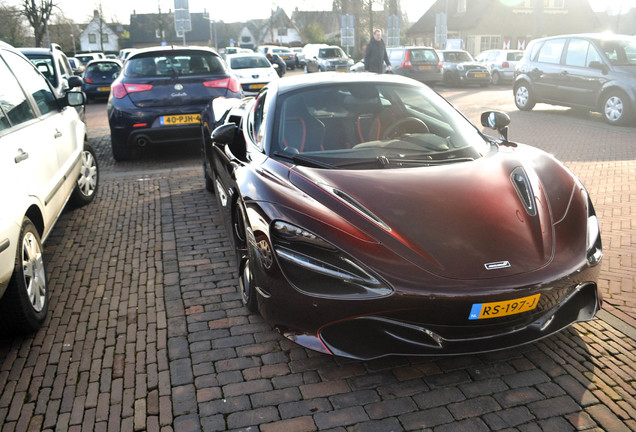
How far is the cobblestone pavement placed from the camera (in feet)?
9.05

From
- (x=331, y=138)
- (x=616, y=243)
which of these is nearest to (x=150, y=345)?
(x=331, y=138)

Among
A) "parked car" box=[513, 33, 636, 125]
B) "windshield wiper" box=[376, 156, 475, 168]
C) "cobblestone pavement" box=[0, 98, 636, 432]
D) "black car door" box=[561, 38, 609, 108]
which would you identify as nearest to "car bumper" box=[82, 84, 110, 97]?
"parked car" box=[513, 33, 636, 125]

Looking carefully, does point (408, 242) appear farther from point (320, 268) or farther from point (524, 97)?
point (524, 97)

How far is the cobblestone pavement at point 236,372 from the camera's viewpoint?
9.05 ft

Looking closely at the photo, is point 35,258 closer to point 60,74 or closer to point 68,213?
point 68,213

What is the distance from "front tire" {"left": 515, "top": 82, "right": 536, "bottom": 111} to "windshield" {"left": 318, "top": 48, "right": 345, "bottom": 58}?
1995 cm

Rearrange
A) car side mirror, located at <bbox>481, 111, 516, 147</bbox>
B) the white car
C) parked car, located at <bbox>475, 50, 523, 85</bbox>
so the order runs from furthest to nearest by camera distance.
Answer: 1. parked car, located at <bbox>475, 50, 523, 85</bbox>
2. the white car
3. car side mirror, located at <bbox>481, 111, 516, 147</bbox>

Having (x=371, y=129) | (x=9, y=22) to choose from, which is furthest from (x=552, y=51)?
(x=9, y=22)

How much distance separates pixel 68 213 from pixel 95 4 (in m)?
75.7

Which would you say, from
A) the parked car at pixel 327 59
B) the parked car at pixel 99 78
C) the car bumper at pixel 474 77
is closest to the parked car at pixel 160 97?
the parked car at pixel 99 78

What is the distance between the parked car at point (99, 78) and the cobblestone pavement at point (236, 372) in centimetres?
1687

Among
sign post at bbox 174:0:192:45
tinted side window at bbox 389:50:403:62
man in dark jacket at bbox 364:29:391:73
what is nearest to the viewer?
man in dark jacket at bbox 364:29:391:73

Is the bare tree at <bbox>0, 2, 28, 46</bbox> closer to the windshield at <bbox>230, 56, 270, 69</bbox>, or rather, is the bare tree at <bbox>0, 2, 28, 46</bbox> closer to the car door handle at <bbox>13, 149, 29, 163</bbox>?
the windshield at <bbox>230, 56, 270, 69</bbox>

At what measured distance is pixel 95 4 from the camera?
238 feet
